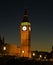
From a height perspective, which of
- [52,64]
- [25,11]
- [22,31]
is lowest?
[52,64]

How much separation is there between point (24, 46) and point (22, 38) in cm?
314

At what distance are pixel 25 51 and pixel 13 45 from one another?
16.7ft

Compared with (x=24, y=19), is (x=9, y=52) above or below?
below

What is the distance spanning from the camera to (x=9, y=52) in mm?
109938

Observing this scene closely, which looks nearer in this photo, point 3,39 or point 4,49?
point 4,49

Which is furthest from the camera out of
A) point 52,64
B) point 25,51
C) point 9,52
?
point 25,51

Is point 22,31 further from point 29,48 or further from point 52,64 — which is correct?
point 52,64

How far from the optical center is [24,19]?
119438 millimetres

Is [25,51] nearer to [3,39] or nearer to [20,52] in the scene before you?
[20,52]

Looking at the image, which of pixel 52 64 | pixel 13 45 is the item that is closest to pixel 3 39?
pixel 13 45

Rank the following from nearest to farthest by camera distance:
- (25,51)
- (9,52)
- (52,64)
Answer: (52,64) → (9,52) → (25,51)

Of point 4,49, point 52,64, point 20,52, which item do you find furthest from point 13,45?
point 52,64

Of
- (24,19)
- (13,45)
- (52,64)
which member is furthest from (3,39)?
(52,64)

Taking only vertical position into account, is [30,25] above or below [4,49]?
above
